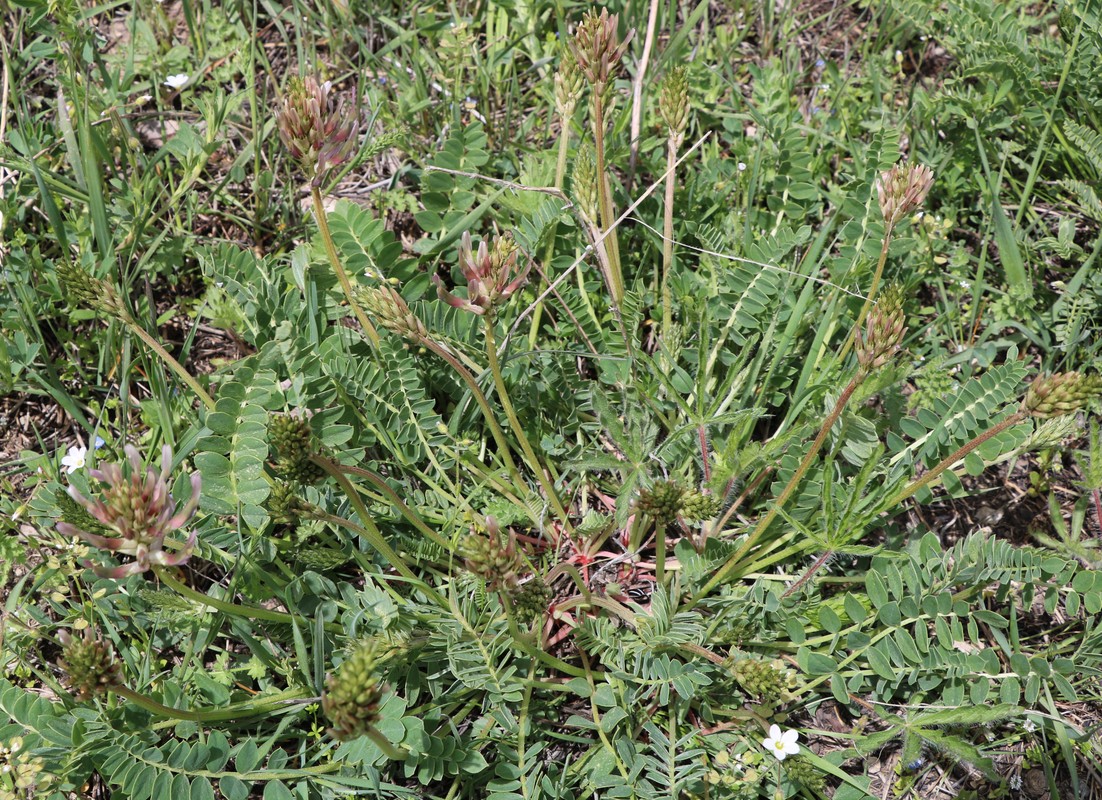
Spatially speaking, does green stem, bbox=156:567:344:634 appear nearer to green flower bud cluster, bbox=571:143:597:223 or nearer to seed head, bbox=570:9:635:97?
green flower bud cluster, bbox=571:143:597:223

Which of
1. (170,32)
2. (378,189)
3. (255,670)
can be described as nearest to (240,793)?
(255,670)

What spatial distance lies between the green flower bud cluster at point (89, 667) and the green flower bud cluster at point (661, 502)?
4.50ft

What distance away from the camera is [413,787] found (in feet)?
9.00

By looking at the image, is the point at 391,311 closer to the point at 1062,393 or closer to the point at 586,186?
the point at 586,186

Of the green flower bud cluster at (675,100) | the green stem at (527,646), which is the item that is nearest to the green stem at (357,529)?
the green stem at (527,646)

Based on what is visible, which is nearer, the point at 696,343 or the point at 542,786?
the point at 542,786

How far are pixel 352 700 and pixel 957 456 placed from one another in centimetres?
157

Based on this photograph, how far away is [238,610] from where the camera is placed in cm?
257

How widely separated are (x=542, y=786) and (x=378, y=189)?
247cm

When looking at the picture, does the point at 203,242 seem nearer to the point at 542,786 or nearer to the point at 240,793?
the point at 240,793

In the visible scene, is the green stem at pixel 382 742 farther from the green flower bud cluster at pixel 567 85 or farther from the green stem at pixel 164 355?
the green flower bud cluster at pixel 567 85

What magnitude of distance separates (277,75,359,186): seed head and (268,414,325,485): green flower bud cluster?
0.61m

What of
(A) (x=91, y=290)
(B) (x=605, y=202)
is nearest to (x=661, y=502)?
(B) (x=605, y=202)

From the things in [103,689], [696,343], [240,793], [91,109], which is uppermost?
[91,109]
